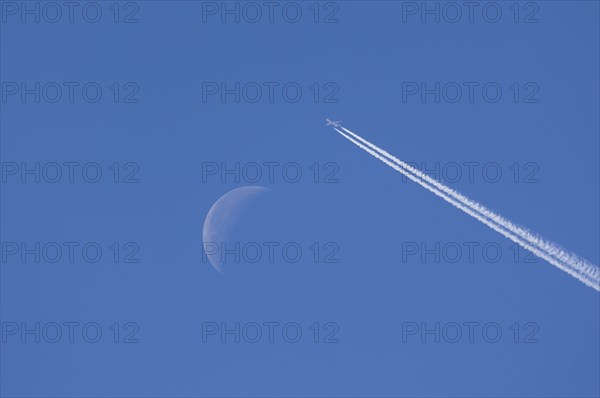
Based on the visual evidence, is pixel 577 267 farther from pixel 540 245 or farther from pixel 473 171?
pixel 473 171

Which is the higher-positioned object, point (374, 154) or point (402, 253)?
point (374, 154)

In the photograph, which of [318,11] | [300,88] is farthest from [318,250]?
[318,11]

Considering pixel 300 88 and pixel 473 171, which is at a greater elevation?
pixel 300 88

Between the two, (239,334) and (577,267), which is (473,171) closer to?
(577,267)

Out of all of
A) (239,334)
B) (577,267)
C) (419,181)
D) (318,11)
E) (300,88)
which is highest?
(318,11)

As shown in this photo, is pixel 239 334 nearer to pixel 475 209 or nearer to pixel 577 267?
pixel 475 209

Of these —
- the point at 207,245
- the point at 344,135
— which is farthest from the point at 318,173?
the point at 207,245

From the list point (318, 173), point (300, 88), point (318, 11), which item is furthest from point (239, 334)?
point (318, 11)
